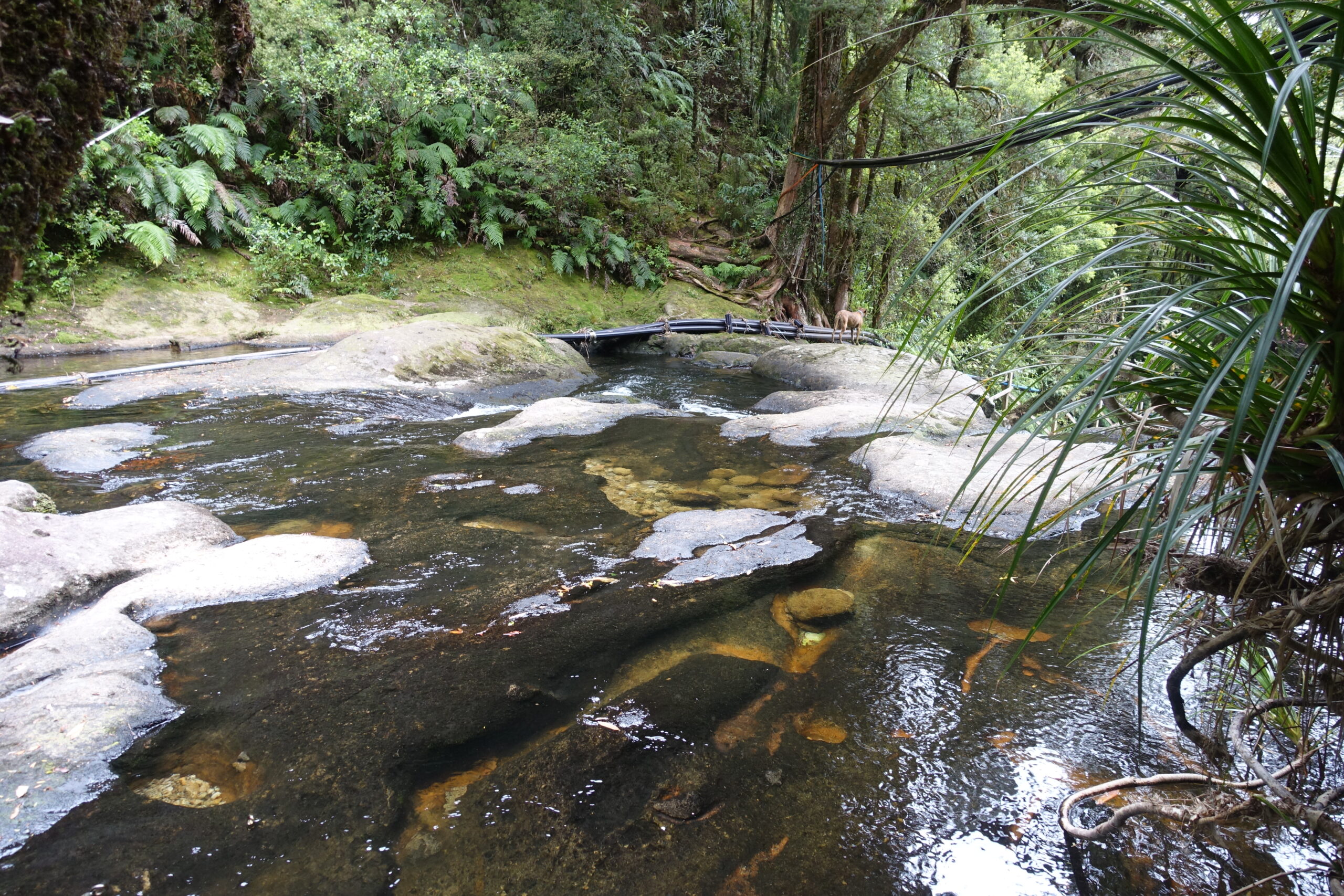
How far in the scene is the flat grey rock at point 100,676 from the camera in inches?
73.5

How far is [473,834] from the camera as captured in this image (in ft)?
5.93

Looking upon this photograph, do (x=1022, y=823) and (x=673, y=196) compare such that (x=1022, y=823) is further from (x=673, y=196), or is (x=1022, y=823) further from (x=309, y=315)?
(x=673, y=196)

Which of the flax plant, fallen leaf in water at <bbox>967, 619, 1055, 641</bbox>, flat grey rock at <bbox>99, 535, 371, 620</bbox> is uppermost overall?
the flax plant

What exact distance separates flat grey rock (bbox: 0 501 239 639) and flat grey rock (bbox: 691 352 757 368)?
819cm

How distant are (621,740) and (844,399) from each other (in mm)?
5764

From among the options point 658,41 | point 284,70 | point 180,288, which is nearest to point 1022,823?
point 180,288

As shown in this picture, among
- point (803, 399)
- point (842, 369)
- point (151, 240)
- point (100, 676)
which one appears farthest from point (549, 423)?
point (151, 240)

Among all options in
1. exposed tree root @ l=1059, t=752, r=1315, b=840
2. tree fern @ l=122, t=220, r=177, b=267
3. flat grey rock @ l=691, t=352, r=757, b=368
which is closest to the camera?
exposed tree root @ l=1059, t=752, r=1315, b=840

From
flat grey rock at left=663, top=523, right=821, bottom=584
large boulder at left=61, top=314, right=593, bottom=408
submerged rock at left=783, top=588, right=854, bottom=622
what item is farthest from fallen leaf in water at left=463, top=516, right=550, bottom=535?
large boulder at left=61, top=314, right=593, bottom=408

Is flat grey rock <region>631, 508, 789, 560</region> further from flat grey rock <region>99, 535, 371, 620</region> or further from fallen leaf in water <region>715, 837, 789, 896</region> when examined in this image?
fallen leaf in water <region>715, 837, 789, 896</region>

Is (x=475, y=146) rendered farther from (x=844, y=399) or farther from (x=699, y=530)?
(x=699, y=530)

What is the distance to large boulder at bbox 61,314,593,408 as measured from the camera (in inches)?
271

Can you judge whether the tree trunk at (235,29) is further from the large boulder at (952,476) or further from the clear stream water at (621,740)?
the large boulder at (952,476)

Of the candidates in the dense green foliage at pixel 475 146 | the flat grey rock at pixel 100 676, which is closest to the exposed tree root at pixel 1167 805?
the flat grey rock at pixel 100 676
